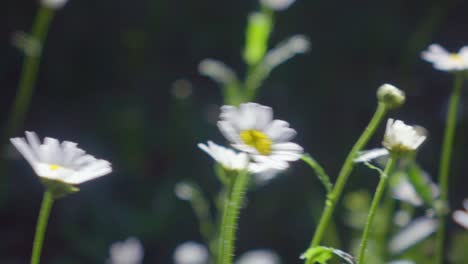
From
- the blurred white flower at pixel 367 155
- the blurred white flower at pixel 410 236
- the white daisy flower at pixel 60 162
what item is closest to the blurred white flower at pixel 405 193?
→ the blurred white flower at pixel 410 236

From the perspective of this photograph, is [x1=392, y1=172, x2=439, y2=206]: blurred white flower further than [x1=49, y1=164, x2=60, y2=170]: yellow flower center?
Yes

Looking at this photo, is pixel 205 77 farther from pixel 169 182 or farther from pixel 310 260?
pixel 310 260

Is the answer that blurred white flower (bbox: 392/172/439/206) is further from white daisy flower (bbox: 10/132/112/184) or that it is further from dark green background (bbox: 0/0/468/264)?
dark green background (bbox: 0/0/468/264)

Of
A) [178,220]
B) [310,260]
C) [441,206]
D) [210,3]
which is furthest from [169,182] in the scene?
[310,260]

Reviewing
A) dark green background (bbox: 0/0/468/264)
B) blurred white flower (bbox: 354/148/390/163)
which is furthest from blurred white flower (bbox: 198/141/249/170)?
dark green background (bbox: 0/0/468/264)

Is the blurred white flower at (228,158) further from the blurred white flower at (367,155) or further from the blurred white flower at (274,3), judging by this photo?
the blurred white flower at (274,3)

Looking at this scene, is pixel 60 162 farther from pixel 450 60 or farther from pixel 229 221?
pixel 450 60

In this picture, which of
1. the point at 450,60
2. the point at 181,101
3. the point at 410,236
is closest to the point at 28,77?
the point at 181,101
